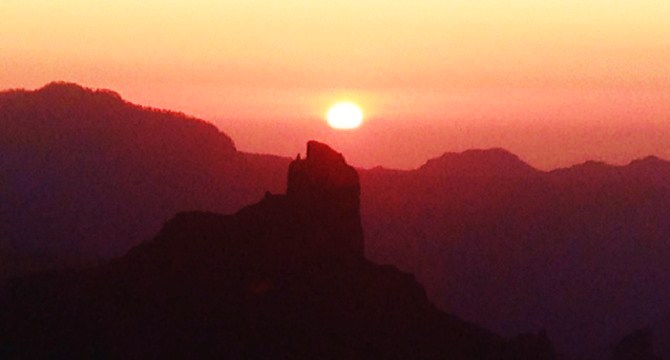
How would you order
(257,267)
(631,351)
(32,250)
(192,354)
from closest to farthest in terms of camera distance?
(192,354)
(257,267)
(631,351)
(32,250)

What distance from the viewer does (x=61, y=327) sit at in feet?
309

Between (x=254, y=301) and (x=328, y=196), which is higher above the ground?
(x=328, y=196)

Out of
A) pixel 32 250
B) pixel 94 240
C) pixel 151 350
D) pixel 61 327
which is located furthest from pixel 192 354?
pixel 94 240

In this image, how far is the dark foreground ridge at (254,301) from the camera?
92.9 metres

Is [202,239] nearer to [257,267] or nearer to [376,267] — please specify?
[257,267]

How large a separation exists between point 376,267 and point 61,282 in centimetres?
2117

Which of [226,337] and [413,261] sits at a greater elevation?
[413,261]

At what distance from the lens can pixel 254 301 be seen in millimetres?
96438

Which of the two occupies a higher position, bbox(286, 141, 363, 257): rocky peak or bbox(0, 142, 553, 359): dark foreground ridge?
bbox(286, 141, 363, 257): rocky peak

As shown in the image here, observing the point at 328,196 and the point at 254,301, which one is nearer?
the point at 254,301

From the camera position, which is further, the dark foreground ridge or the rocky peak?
the rocky peak

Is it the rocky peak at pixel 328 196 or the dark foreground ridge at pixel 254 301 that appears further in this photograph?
the rocky peak at pixel 328 196

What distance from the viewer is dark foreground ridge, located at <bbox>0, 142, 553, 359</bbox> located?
92.9 m

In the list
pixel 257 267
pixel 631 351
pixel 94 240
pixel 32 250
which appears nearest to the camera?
pixel 257 267
